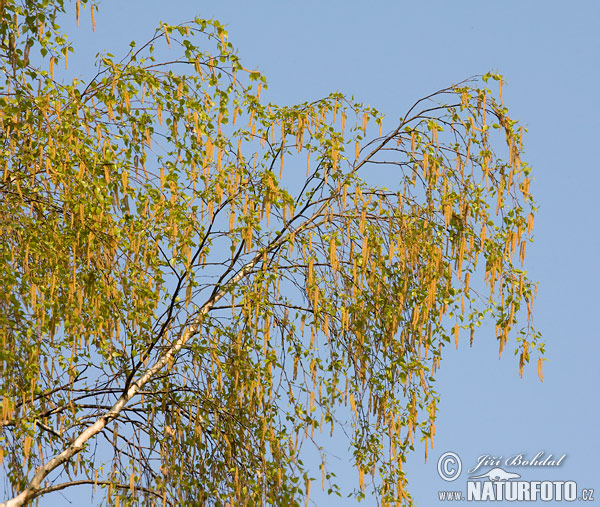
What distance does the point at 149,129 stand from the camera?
8812 millimetres

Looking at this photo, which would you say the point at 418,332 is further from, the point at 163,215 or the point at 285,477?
the point at 163,215

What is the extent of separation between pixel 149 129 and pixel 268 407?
264 centimetres

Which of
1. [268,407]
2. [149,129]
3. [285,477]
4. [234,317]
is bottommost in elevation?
[285,477]

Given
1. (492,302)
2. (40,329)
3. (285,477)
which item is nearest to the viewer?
(40,329)

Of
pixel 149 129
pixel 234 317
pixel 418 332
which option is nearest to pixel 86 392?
pixel 234 317

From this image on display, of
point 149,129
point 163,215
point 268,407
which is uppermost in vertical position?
point 149,129

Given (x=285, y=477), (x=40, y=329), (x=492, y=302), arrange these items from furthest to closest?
(x=492, y=302) → (x=285, y=477) → (x=40, y=329)

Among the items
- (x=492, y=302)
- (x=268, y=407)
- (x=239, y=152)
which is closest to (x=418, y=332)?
(x=492, y=302)

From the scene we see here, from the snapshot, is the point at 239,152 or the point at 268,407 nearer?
the point at 268,407

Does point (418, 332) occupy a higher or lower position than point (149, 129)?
lower

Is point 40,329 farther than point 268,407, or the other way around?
point 268,407

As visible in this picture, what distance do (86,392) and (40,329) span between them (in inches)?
64.8

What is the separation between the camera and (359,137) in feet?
30.6

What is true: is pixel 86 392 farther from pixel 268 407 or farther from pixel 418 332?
pixel 418 332
